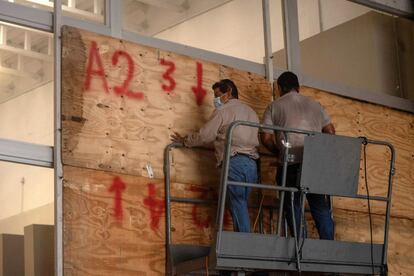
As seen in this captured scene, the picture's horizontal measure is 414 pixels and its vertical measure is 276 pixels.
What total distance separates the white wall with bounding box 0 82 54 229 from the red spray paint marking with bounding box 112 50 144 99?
0.64 metres

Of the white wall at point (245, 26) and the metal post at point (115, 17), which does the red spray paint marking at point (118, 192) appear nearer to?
the metal post at point (115, 17)

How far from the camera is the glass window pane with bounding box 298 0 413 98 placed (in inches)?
358

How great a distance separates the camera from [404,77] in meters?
9.88

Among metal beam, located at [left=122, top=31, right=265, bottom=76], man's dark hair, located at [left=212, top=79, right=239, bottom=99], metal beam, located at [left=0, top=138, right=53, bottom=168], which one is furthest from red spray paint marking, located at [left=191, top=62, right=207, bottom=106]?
metal beam, located at [left=0, top=138, right=53, bottom=168]

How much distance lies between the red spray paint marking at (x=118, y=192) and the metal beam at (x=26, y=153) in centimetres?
56

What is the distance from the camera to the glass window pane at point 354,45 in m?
9.09

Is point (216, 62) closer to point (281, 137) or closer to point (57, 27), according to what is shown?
point (281, 137)

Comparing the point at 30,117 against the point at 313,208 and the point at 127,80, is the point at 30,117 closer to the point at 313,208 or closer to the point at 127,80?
the point at 127,80

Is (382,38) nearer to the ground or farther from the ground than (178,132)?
farther from the ground

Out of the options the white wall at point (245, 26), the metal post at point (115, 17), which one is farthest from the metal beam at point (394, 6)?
the metal post at point (115, 17)

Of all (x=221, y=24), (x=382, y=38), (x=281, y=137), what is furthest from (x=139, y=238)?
(x=382, y=38)

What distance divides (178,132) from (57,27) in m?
1.43

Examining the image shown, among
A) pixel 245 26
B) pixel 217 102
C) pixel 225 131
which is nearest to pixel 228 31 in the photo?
pixel 245 26

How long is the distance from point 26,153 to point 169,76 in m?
1.63
